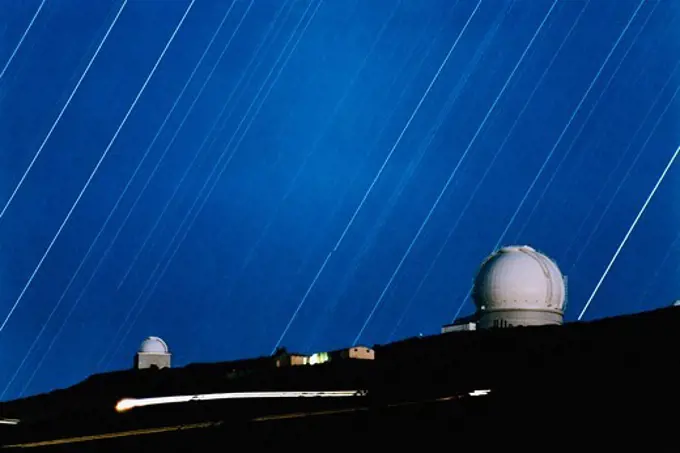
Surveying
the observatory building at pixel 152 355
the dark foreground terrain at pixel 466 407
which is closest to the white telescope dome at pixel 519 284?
the dark foreground terrain at pixel 466 407

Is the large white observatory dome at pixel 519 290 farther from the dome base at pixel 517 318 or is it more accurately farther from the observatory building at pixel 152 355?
the observatory building at pixel 152 355

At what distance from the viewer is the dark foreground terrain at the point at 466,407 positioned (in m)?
26.5

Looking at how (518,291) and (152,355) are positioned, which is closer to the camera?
(518,291)

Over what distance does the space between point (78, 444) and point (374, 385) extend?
35.9 feet

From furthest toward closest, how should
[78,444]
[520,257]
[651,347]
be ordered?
[520,257] < [78,444] < [651,347]

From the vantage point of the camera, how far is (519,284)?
41.2 m

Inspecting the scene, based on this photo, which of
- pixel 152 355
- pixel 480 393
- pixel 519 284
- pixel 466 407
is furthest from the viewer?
pixel 152 355

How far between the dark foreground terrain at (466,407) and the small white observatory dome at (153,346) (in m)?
22.4

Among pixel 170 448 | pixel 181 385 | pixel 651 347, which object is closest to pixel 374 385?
pixel 170 448

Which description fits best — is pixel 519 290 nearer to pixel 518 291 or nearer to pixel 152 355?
pixel 518 291

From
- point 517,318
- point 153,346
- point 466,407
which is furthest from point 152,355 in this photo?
point 466,407

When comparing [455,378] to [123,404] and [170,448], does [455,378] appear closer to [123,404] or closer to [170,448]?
[170,448]

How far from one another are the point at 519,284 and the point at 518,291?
0.92 ft

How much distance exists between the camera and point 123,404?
43.8 ft
